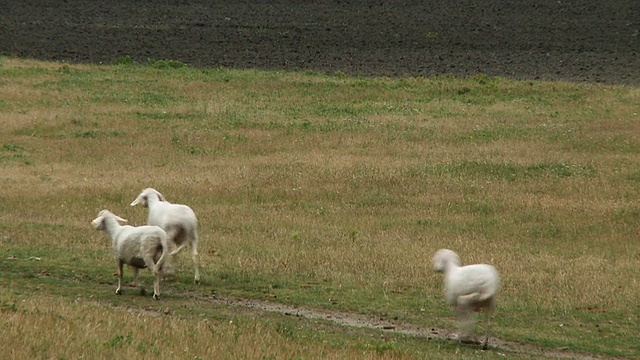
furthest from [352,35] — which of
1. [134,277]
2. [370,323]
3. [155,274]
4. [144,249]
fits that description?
[370,323]

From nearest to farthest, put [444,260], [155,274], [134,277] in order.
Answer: [444,260] → [155,274] → [134,277]

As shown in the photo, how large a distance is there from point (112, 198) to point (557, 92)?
84.3 ft

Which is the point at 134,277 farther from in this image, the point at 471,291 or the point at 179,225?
the point at 471,291

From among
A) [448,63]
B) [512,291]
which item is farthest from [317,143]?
[448,63]

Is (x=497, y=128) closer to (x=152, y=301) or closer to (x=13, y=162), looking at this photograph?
(x=13, y=162)

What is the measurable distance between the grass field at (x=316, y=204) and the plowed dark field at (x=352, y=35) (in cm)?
610

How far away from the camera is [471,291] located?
15.2m

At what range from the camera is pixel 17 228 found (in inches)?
907

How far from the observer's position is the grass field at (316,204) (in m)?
15.4

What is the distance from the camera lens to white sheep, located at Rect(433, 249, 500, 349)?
49.3ft

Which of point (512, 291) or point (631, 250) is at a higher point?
point (631, 250)

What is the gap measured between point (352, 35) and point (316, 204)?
39.4 meters

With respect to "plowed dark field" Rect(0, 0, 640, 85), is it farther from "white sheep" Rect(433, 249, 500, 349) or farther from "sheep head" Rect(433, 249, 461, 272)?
"white sheep" Rect(433, 249, 500, 349)

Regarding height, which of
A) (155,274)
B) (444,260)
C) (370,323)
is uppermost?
(444,260)
